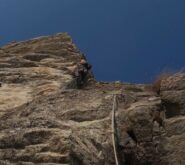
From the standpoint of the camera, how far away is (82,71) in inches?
733

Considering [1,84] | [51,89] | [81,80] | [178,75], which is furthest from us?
[81,80]

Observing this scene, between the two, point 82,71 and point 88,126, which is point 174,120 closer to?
point 88,126

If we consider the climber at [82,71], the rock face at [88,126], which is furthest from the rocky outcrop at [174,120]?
the climber at [82,71]

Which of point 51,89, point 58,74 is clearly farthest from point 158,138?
point 58,74

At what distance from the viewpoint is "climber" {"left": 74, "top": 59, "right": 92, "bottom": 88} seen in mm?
17766

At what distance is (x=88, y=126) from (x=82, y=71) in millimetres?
7369

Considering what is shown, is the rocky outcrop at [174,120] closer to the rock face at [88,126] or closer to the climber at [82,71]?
the rock face at [88,126]

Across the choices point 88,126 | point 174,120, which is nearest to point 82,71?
point 174,120

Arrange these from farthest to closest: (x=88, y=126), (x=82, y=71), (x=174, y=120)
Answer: (x=82, y=71) → (x=174, y=120) → (x=88, y=126)

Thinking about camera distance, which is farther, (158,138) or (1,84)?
(1,84)

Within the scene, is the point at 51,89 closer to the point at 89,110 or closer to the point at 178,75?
the point at 89,110

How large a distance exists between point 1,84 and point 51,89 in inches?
89.8

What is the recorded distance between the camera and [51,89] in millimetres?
14703

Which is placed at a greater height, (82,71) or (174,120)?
(82,71)
